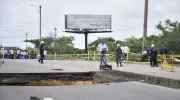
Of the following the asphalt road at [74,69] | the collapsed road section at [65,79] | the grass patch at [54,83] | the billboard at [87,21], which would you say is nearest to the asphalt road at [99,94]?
the collapsed road section at [65,79]

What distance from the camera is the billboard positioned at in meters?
83.0

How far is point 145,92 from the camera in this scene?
12.9 m

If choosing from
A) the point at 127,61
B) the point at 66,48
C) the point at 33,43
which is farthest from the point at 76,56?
the point at 33,43

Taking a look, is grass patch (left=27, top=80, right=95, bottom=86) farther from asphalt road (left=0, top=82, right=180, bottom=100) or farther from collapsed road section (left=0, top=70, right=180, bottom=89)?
asphalt road (left=0, top=82, right=180, bottom=100)

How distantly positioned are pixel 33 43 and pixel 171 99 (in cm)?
10116

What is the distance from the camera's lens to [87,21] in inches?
3337

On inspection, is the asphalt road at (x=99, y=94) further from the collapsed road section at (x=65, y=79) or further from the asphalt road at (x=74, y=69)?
the asphalt road at (x=74, y=69)

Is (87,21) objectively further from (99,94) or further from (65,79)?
(99,94)

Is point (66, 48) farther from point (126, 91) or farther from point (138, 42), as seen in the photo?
point (126, 91)

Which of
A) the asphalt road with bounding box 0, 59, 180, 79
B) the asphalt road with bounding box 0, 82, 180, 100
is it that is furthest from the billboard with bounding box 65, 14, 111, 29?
the asphalt road with bounding box 0, 82, 180, 100

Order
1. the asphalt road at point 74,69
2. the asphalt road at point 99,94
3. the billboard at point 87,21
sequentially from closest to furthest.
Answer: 1. the asphalt road at point 99,94
2. the asphalt road at point 74,69
3. the billboard at point 87,21

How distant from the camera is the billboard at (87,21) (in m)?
83.0

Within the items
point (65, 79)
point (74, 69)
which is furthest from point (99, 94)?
point (74, 69)

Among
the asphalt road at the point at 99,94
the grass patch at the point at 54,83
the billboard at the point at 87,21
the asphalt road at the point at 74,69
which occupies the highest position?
the billboard at the point at 87,21
